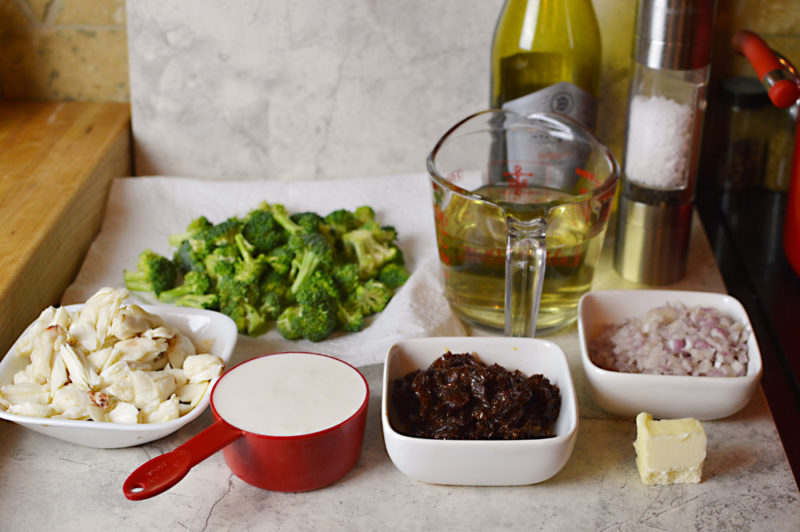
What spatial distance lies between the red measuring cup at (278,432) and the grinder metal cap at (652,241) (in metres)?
0.55

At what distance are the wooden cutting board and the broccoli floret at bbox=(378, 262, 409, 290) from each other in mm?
494

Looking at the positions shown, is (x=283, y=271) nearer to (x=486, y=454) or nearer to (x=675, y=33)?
(x=486, y=454)

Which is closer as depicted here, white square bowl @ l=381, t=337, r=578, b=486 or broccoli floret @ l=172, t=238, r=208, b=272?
white square bowl @ l=381, t=337, r=578, b=486

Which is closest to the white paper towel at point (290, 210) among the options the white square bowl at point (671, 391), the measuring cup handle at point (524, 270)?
the measuring cup handle at point (524, 270)

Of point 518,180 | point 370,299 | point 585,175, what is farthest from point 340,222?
point 585,175

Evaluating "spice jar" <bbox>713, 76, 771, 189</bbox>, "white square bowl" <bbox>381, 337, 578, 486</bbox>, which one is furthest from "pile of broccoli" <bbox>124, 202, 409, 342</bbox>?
"spice jar" <bbox>713, 76, 771, 189</bbox>

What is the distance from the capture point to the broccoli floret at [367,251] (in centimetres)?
129

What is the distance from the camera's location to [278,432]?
87 centimetres

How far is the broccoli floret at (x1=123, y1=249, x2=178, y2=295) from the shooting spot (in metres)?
1.25

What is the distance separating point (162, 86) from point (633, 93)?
85 cm

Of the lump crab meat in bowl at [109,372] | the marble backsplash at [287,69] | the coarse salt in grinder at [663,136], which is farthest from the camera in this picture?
the marble backsplash at [287,69]

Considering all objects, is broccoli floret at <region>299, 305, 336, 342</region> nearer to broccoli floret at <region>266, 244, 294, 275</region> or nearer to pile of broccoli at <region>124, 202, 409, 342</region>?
pile of broccoli at <region>124, 202, 409, 342</region>

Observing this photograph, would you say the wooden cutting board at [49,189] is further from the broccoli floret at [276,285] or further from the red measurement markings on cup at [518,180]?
the red measurement markings on cup at [518,180]

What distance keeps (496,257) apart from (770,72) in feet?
1.37
